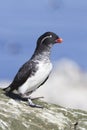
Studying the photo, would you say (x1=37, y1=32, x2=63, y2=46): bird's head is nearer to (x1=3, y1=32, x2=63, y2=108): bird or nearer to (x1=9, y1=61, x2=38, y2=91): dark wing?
(x1=3, y1=32, x2=63, y2=108): bird

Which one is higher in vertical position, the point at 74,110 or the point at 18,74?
the point at 18,74

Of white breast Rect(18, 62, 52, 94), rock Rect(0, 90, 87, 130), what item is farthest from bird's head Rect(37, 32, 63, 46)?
rock Rect(0, 90, 87, 130)

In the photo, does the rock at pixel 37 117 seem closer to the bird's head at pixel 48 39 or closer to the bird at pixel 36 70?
the bird at pixel 36 70

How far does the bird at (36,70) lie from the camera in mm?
18688

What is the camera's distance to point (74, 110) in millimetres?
18938

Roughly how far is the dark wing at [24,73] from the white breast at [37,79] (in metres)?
0.11

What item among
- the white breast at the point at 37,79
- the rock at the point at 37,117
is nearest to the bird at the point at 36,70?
the white breast at the point at 37,79

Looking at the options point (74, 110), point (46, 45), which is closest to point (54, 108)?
point (74, 110)

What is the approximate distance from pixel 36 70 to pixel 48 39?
1086 mm

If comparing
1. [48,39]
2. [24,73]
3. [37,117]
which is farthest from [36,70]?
[37,117]

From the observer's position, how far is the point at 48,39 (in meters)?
19.1

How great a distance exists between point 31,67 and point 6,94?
1.31 metres

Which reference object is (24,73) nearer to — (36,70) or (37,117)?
(36,70)

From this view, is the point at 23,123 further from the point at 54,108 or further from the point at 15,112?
the point at 54,108
